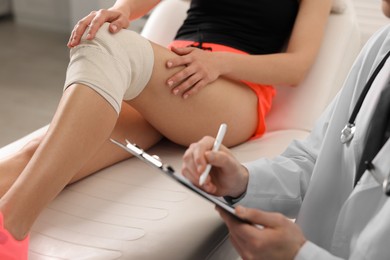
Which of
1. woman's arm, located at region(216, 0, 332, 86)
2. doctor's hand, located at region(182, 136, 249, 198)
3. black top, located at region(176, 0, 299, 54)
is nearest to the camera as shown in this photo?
doctor's hand, located at region(182, 136, 249, 198)

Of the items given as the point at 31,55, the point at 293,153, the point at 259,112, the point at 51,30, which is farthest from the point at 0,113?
the point at 293,153

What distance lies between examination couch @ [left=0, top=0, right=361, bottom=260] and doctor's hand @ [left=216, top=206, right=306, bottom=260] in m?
0.34

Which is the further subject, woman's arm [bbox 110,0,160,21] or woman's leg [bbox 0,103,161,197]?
woman's arm [bbox 110,0,160,21]

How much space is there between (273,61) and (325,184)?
1.98 ft

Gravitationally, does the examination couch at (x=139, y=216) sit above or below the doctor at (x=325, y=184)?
below

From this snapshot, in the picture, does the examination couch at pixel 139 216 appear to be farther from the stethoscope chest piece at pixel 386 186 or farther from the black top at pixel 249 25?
the stethoscope chest piece at pixel 386 186

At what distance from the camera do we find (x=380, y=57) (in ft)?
3.49

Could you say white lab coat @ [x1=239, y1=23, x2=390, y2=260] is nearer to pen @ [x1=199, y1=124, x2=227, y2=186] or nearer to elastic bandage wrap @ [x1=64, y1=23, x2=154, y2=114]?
pen @ [x1=199, y1=124, x2=227, y2=186]

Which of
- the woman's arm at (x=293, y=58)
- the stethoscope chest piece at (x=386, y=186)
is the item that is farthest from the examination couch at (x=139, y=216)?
the stethoscope chest piece at (x=386, y=186)

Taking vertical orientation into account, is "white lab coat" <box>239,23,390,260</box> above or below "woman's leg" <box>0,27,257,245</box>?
above

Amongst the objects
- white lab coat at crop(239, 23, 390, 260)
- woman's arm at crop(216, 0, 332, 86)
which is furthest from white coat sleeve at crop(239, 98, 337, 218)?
woman's arm at crop(216, 0, 332, 86)

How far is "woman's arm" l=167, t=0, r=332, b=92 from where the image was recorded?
4.92ft

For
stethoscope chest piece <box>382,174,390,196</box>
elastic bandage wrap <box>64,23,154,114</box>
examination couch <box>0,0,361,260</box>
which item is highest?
stethoscope chest piece <box>382,174,390,196</box>

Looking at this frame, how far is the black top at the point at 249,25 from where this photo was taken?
5.81 ft
